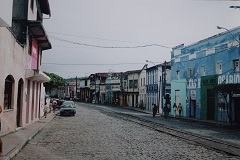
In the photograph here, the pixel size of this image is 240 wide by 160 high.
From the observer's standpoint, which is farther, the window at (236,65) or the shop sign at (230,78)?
the window at (236,65)

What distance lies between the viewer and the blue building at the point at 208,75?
2847cm

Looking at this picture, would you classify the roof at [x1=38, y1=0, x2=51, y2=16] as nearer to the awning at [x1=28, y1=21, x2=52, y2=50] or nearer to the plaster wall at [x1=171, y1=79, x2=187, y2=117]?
the awning at [x1=28, y1=21, x2=52, y2=50]

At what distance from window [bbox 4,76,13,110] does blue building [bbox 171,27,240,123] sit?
16.4 meters

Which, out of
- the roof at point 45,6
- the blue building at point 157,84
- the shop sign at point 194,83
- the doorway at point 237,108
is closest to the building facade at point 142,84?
the blue building at point 157,84

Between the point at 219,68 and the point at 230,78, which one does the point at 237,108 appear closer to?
the point at 230,78

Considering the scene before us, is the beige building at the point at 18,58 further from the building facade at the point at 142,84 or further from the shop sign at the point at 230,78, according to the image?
the building facade at the point at 142,84

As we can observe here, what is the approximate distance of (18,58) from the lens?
622 inches

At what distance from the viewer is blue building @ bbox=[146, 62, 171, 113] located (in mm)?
49419

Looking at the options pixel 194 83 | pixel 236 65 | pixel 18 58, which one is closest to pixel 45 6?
pixel 18 58

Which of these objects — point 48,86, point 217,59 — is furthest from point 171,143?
point 48,86

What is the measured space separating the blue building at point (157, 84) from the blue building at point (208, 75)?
22.6 feet

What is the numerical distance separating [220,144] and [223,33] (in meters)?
19.1

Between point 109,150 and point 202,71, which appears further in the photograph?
point 202,71

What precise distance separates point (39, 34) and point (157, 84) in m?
34.2
